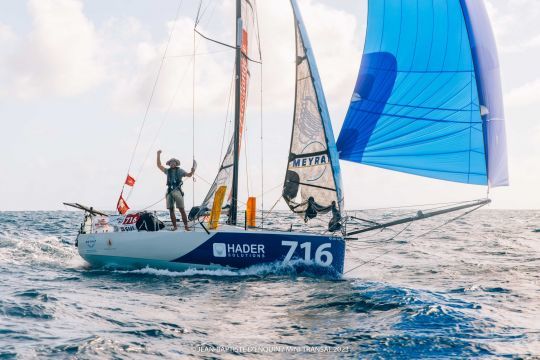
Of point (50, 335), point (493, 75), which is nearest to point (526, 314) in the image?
point (493, 75)

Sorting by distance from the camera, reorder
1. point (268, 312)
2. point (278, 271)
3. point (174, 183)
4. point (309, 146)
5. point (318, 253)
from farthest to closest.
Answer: point (174, 183)
point (309, 146)
point (278, 271)
point (318, 253)
point (268, 312)

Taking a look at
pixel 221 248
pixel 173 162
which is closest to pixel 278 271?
pixel 221 248

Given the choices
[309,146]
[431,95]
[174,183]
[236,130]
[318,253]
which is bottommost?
[318,253]

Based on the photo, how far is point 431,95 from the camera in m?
10.9

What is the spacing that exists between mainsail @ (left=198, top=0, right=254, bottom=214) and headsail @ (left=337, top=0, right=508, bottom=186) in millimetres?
3020

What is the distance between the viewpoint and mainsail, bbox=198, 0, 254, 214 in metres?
13.6

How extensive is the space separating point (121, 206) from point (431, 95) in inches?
296

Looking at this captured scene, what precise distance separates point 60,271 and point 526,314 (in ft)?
30.7

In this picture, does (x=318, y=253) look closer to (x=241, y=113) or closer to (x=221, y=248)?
(x=221, y=248)

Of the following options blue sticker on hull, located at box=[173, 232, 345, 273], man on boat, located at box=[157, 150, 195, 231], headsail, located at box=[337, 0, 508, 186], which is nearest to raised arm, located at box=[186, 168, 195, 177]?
man on boat, located at box=[157, 150, 195, 231]

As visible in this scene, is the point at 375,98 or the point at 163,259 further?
the point at 163,259

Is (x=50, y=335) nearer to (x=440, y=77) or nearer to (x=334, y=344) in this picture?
(x=334, y=344)

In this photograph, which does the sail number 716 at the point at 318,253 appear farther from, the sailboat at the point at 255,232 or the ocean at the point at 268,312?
the ocean at the point at 268,312

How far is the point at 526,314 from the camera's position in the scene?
9000mm
